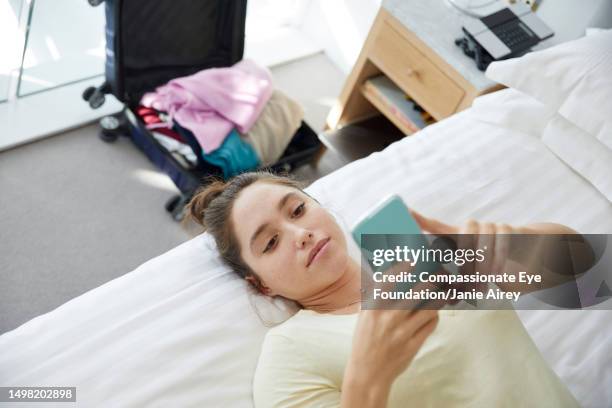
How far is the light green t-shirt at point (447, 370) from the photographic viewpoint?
3.04ft

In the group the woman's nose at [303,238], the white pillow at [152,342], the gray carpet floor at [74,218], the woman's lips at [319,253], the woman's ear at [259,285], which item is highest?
the woman's nose at [303,238]

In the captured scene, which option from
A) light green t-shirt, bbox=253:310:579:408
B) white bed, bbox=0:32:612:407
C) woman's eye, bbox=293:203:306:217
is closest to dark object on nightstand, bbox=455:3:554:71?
white bed, bbox=0:32:612:407

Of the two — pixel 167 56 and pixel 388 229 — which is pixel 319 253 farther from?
pixel 167 56

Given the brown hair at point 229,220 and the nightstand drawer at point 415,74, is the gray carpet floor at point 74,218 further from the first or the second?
the brown hair at point 229,220

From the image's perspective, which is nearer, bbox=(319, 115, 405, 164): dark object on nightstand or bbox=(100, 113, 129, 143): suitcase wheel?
bbox=(100, 113, 129, 143): suitcase wheel

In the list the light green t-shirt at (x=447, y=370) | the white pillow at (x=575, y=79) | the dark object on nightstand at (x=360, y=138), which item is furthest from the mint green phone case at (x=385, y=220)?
the dark object on nightstand at (x=360, y=138)

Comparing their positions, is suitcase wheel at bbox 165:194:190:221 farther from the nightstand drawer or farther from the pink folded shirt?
the nightstand drawer

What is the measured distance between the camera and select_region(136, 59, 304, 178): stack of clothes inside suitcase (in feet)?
5.79

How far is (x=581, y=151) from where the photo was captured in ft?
4.77

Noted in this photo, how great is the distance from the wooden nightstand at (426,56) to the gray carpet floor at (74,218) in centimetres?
46

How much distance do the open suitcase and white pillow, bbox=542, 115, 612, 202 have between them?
80 cm

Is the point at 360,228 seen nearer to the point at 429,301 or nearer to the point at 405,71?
the point at 429,301

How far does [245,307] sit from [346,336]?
253 millimetres

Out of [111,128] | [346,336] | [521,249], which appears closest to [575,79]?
[521,249]
